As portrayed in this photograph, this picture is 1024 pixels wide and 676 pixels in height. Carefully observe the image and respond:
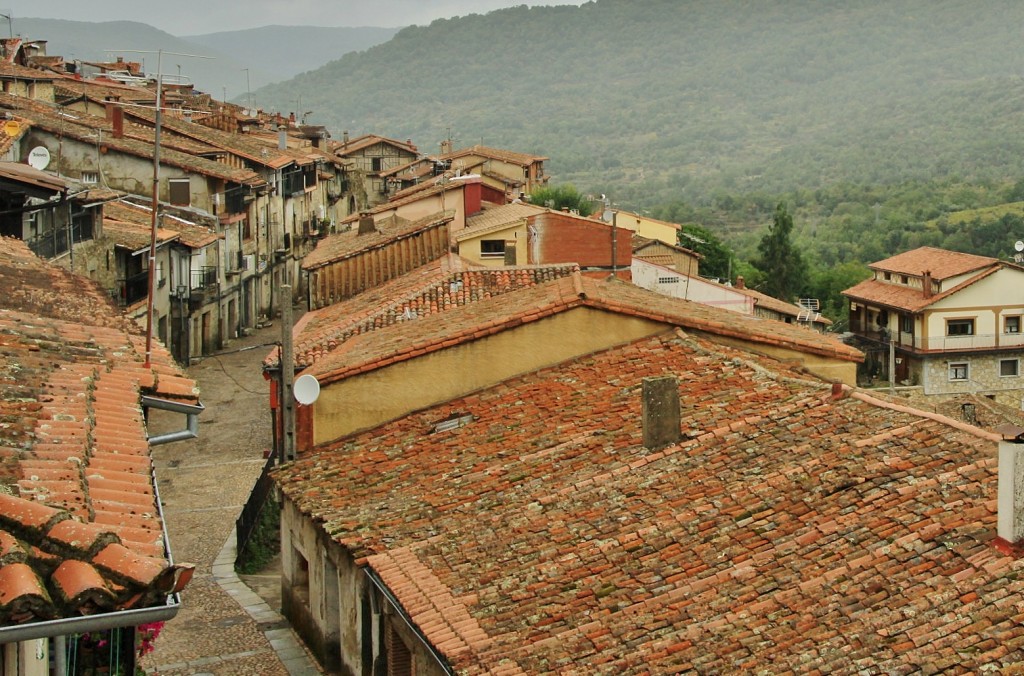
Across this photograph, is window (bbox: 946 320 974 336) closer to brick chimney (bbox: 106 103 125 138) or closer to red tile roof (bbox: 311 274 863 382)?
brick chimney (bbox: 106 103 125 138)

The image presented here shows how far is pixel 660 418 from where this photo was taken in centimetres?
1372

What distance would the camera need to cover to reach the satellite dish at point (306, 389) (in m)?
16.2

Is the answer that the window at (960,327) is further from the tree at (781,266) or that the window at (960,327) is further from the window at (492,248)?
the window at (492,248)

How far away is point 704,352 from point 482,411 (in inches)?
98.0

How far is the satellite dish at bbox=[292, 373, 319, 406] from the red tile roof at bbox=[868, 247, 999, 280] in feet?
150

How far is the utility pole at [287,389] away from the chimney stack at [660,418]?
181 inches

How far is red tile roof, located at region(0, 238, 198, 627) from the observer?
211 inches

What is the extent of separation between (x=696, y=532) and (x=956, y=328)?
49.7 m

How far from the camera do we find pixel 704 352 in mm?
16656

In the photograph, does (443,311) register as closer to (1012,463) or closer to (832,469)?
(832,469)

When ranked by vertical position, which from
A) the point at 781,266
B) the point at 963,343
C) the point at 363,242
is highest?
the point at 363,242

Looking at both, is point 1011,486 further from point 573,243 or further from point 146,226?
point 146,226

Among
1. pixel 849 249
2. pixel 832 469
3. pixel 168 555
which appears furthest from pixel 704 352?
pixel 849 249

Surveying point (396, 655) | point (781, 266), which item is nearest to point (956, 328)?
point (781, 266)
